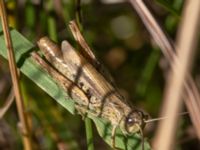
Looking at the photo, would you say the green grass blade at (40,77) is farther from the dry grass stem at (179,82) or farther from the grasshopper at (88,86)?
the dry grass stem at (179,82)

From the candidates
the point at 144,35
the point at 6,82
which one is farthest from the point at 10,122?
the point at 144,35

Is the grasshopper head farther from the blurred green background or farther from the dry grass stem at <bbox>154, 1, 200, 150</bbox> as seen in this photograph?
the dry grass stem at <bbox>154, 1, 200, 150</bbox>

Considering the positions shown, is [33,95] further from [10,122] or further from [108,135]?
[108,135]

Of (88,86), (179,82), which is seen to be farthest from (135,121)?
(179,82)

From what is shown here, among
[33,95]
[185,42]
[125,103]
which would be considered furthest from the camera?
[33,95]

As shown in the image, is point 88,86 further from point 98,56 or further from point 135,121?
point 98,56

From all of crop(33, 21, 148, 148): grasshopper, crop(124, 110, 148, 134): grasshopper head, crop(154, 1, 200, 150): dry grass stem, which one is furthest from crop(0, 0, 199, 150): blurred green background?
crop(154, 1, 200, 150): dry grass stem

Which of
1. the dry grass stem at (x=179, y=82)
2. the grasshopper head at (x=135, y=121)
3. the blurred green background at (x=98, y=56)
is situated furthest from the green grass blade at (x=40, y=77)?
the dry grass stem at (x=179, y=82)
